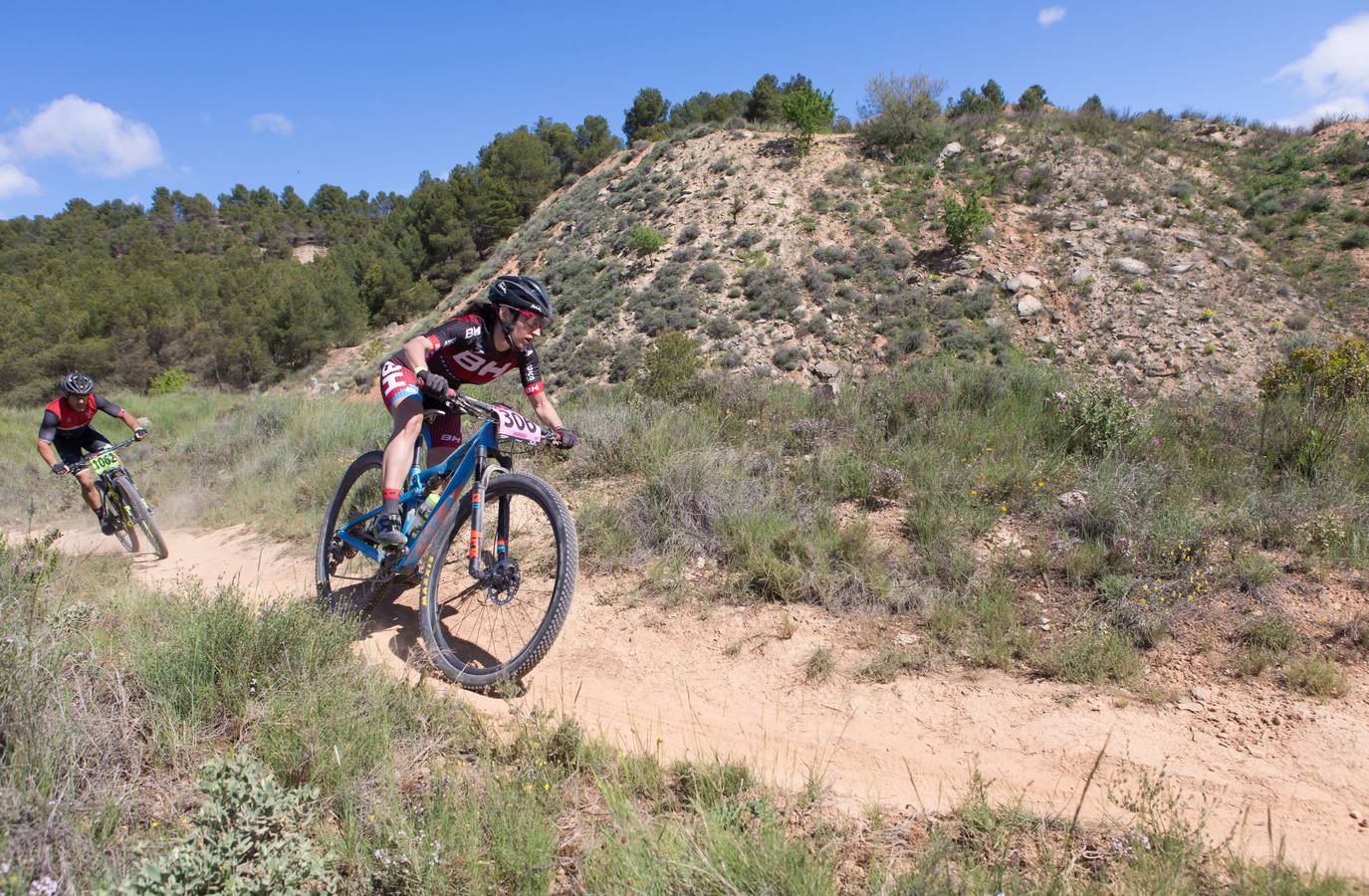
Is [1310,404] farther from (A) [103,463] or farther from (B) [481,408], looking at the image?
(A) [103,463]

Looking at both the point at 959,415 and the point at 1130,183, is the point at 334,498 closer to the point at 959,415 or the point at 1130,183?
the point at 959,415

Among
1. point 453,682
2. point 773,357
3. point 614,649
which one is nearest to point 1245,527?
point 614,649

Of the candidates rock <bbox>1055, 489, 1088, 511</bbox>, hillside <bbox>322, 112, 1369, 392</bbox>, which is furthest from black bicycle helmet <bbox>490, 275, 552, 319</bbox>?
hillside <bbox>322, 112, 1369, 392</bbox>

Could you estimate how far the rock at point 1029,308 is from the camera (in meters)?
16.5

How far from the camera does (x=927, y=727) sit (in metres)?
3.32

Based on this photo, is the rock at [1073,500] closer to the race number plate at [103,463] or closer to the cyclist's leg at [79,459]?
the race number plate at [103,463]

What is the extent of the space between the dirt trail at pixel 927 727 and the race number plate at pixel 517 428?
1.32m

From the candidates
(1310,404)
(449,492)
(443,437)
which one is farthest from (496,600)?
(1310,404)

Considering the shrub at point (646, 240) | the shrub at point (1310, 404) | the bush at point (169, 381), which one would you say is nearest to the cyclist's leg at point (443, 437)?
the shrub at point (1310, 404)

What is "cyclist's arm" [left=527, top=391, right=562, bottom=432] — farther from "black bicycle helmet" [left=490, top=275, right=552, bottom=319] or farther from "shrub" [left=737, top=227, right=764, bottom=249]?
"shrub" [left=737, top=227, right=764, bottom=249]

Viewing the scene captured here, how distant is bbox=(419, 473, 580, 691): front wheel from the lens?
136 inches

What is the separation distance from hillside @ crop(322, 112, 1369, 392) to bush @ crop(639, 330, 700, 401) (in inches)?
263

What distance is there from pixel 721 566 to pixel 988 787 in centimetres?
224

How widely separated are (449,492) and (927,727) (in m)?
2.78
